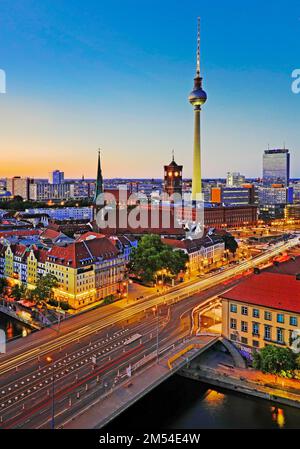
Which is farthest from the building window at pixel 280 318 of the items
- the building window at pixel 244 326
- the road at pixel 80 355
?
the road at pixel 80 355

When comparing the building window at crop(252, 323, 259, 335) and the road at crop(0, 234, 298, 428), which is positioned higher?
the building window at crop(252, 323, 259, 335)

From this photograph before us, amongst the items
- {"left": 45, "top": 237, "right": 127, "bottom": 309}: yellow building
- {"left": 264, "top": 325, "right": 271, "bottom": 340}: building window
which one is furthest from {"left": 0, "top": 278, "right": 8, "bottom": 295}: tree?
{"left": 264, "top": 325, "right": 271, "bottom": 340}: building window

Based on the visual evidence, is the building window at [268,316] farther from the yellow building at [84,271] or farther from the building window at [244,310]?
the yellow building at [84,271]

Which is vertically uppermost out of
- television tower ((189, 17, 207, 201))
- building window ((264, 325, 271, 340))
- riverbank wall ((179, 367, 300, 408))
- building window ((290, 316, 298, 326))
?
television tower ((189, 17, 207, 201))

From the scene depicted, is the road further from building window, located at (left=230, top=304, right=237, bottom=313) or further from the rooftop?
the rooftop

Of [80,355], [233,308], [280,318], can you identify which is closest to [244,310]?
[233,308]

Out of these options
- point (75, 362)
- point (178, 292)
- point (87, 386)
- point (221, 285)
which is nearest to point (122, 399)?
point (87, 386)
